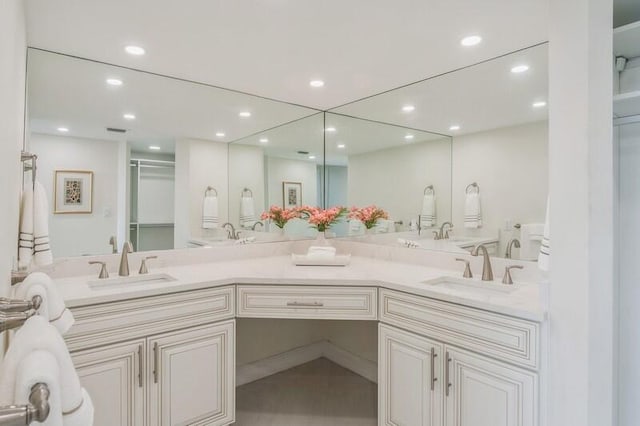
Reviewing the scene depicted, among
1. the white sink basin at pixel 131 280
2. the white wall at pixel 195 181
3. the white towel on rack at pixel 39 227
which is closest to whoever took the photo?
the white towel on rack at pixel 39 227

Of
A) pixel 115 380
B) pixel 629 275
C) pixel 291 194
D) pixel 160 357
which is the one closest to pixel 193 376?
pixel 160 357

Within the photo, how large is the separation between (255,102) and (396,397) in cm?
229

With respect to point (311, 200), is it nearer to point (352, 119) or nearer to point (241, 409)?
point (352, 119)

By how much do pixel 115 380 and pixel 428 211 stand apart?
2.15 meters

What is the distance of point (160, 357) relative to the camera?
6.22 feet

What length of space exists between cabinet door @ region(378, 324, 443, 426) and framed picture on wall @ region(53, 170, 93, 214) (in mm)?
1928

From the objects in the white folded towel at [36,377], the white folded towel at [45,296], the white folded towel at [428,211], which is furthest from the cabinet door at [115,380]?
the white folded towel at [428,211]

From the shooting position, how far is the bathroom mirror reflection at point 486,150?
209cm

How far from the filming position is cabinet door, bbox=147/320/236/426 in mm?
1889

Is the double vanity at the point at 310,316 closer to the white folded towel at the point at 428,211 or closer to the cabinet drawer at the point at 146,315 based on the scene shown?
the cabinet drawer at the point at 146,315

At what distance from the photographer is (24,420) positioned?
443mm

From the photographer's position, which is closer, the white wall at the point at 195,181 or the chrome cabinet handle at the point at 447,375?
the chrome cabinet handle at the point at 447,375

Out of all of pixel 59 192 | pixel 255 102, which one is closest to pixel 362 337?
pixel 255 102

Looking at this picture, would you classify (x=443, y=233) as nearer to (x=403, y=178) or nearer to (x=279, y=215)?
(x=403, y=178)
